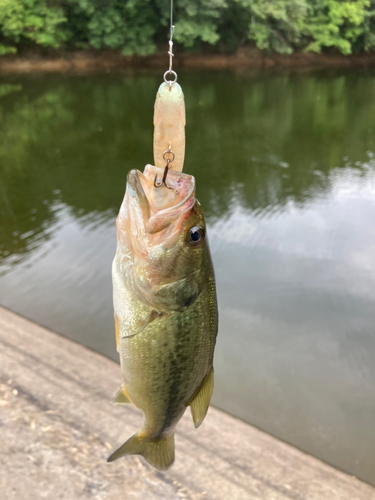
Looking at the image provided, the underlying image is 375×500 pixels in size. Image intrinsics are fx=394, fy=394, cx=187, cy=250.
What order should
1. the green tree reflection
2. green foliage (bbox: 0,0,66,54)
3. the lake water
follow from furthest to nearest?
green foliage (bbox: 0,0,66,54), the green tree reflection, the lake water

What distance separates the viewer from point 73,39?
23.5 metres

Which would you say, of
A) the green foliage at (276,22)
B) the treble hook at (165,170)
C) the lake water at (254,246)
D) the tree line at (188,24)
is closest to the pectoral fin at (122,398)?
the treble hook at (165,170)

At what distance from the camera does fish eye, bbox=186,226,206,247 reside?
1.20 m

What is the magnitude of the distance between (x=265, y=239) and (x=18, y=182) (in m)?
5.45

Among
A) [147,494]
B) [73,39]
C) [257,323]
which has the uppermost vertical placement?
[73,39]

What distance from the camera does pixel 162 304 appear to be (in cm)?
124

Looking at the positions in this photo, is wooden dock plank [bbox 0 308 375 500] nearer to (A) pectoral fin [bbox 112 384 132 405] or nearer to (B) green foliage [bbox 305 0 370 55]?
(A) pectoral fin [bbox 112 384 132 405]

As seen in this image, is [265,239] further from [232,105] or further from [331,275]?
[232,105]

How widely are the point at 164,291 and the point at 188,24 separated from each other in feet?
78.5

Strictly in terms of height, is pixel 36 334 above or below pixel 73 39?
below

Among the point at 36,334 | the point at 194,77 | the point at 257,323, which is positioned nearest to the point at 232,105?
the point at 194,77

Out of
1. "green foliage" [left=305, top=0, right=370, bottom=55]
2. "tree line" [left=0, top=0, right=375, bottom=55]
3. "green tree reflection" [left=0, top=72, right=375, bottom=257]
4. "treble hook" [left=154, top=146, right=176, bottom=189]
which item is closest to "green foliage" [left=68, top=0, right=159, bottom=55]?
"tree line" [left=0, top=0, right=375, bottom=55]

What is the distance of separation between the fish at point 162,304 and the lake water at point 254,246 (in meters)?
2.66

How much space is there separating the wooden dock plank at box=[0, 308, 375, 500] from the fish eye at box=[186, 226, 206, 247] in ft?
7.03
